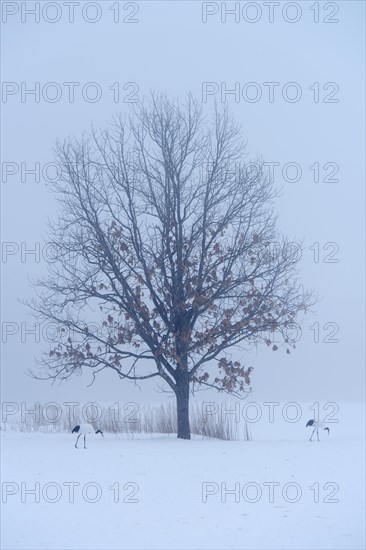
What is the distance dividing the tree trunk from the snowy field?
1.88 m

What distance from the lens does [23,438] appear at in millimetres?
22531

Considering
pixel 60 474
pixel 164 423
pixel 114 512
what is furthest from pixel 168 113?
pixel 114 512

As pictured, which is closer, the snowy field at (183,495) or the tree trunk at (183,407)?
the snowy field at (183,495)

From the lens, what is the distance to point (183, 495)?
45.1ft

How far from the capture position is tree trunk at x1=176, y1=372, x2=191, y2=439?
22.4 meters

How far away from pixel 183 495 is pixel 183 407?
8727mm

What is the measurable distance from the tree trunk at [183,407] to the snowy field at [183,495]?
1885 millimetres

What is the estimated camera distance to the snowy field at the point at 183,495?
10898 mm

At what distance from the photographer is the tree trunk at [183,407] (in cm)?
2244

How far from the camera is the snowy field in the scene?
35.8 feet

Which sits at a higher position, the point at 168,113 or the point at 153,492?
the point at 168,113

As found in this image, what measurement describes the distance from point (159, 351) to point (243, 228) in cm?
413

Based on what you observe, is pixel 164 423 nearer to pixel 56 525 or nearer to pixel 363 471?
pixel 363 471

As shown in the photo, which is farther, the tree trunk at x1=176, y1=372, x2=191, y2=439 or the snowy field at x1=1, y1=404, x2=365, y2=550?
the tree trunk at x1=176, y1=372, x2=191, y2=439
